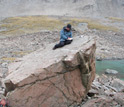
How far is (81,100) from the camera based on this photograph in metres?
10.5

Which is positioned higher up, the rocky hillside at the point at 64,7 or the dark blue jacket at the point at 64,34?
the rocky hillside at the point at 64,7

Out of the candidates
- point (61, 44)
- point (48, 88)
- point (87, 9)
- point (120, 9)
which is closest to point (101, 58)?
point (61, 44)

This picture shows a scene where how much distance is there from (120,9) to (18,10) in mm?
86005

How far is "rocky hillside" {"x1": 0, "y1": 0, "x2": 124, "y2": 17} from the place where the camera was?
134750 mm

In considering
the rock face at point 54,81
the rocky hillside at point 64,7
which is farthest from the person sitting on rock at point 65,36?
the rocky hillside at point 64,7

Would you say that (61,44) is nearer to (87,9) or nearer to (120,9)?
(87,9)

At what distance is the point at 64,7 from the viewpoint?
460 ft

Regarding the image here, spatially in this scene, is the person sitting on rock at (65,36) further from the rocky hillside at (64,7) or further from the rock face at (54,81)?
the rocky hillside at (64,7)

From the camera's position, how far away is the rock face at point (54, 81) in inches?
352

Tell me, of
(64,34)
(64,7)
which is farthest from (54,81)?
(64,7)

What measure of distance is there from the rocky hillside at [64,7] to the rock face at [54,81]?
125210 mm

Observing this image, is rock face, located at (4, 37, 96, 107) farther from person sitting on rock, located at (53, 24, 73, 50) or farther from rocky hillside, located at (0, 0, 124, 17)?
rocky hillside, located at (0, 0, 124, 17)

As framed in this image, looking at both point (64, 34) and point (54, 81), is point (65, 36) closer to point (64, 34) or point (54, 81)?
point (64, 34)

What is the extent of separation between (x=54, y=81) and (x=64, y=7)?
137 m
